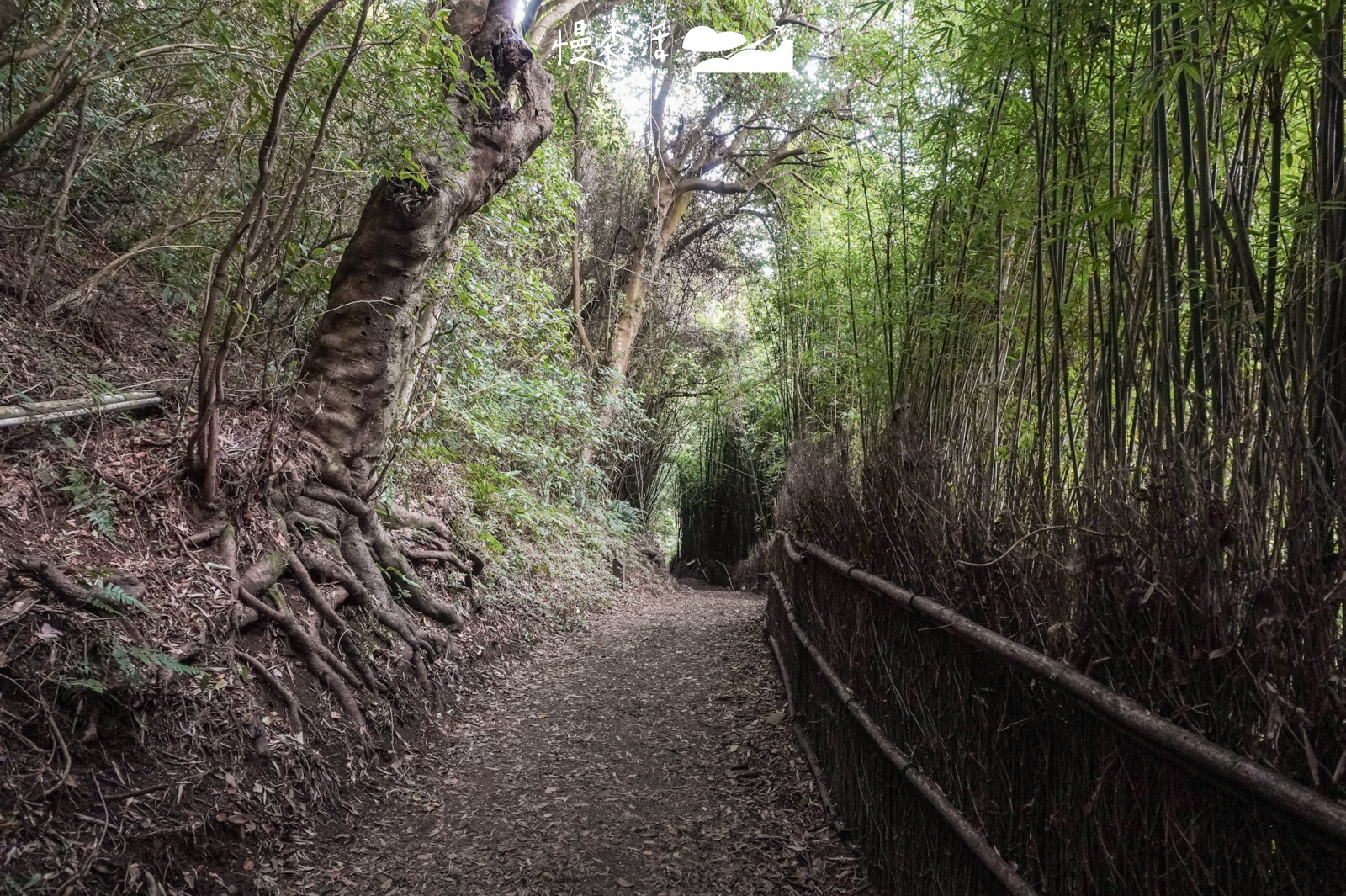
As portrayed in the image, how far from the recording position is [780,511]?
556 centimetres

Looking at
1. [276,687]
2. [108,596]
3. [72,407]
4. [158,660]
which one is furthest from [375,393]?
[158,660]

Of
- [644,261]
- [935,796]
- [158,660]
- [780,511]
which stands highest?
[644,261]

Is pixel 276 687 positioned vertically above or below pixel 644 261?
below

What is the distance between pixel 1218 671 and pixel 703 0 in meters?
6.65

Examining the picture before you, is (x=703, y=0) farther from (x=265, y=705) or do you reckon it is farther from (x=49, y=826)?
(x=49, y=826)

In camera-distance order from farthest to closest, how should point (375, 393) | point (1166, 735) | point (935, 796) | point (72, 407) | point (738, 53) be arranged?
point (738, 53)
point (375, 393)
point (72, 407)
point (935, 796)
point (1166, 735)

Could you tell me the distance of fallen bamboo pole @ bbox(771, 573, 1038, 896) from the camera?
142 cm

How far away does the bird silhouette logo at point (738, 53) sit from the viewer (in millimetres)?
5758

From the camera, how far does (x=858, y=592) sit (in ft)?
8.57

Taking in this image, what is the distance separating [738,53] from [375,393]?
18.6ft

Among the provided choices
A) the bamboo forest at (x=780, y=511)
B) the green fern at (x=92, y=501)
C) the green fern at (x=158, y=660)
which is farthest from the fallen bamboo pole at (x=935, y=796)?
the green fern at (x=92, y=501)

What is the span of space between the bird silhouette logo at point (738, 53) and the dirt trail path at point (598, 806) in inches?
185

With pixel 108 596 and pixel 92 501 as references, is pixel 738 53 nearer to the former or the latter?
pixel 92 501

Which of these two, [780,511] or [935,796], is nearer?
[935,796]
